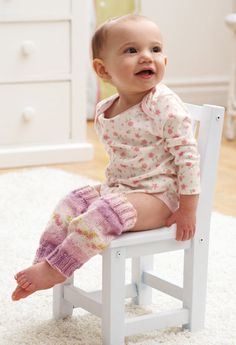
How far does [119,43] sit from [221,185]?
4.44ft

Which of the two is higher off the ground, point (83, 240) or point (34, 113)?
point (83, 240)

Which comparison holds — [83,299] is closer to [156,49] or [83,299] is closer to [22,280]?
[22,280]

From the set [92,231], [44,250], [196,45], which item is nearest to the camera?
[92,231]

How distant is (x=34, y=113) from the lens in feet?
9.79

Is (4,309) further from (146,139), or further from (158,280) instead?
(146,139)

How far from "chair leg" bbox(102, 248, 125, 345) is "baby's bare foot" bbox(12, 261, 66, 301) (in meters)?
0.08

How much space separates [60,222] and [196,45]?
2.79 metres

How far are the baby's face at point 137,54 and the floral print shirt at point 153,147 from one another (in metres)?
0.04

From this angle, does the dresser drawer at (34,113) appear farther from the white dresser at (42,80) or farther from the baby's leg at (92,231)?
the baby's leg at (92,231)

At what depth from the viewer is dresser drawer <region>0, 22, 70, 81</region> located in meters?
2.89

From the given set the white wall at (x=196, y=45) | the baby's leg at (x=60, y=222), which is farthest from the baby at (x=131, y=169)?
the white wall at (x=196, y=45)

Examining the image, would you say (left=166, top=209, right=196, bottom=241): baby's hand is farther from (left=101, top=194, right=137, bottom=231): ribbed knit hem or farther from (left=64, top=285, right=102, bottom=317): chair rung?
(left=64, top=285, right=102, bottom=317): chair rung

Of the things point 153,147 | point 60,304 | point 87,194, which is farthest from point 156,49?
point 60,304

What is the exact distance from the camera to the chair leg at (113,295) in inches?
55.4
